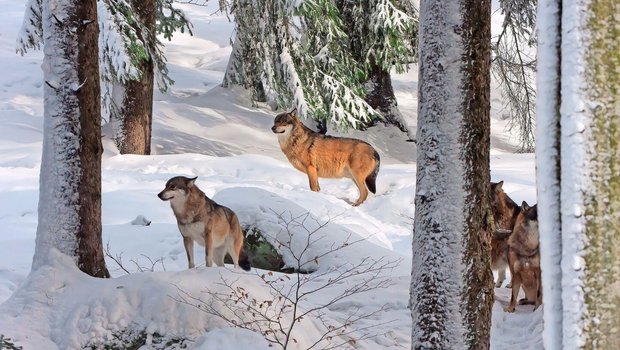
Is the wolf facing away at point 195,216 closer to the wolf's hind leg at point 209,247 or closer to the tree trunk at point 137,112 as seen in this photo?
the wolf's hind leg at point 209,247

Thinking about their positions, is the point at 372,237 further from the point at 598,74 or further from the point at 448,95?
the point at 598,74

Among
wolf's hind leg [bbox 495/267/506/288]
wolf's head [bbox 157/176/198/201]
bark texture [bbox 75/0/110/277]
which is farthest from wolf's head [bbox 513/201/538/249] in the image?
bark texture [bbox 75/0/110/277]

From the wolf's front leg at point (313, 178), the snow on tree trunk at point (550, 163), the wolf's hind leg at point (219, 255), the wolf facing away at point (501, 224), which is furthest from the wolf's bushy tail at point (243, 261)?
the snow on tree trunk at point (550, 163)

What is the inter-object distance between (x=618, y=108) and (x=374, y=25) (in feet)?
56.1

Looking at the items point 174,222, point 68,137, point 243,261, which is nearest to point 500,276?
point 243,261

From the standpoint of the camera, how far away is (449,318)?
218 inches

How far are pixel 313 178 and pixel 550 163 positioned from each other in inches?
526

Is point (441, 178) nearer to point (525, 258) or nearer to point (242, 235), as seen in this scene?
point (525, 258)

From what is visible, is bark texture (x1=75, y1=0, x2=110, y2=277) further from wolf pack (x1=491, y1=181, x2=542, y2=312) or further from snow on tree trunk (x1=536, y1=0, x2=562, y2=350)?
snow on tree trunk (x1=536, y1=0, x2=562, y2=350)

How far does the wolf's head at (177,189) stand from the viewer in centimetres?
970

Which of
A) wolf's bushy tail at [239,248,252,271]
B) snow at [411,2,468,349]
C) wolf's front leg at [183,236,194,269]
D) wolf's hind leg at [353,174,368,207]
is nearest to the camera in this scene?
snow at [411,2,468,349]

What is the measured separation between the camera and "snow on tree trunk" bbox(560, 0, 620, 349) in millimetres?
2547

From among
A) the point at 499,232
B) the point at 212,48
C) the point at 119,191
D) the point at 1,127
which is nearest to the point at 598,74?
the point at 499,232

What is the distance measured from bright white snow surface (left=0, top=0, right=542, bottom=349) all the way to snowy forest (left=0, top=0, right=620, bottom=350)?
1.3 inches
